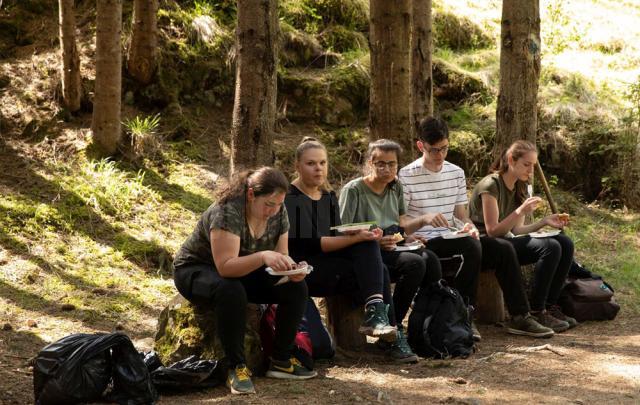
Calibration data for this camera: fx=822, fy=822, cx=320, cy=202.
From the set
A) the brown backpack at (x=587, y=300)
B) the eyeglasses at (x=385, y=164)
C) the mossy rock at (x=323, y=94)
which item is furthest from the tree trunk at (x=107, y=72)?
the brown backpack at (x=587, y=300)

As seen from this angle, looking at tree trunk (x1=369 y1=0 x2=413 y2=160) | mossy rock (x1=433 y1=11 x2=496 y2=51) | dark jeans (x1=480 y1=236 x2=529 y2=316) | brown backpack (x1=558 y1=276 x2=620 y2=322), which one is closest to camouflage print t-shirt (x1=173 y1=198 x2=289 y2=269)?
dark jeans (x1=480 y1=236 x2=529 y2=316)

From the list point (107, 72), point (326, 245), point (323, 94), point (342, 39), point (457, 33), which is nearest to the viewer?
point (326, 245)

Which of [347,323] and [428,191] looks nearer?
[347,323]

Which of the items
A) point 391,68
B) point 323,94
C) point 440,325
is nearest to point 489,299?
point 440,325

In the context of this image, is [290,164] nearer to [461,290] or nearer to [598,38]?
[461,290]

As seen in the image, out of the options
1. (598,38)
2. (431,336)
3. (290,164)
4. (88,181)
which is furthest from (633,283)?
(598,38)

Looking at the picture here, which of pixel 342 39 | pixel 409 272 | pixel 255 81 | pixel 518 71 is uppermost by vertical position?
pixel 342 39

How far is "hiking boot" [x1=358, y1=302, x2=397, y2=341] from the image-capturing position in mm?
5285

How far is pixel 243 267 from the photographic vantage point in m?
4.73

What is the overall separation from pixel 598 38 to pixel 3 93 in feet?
30.8

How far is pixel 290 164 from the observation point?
10.0 meters

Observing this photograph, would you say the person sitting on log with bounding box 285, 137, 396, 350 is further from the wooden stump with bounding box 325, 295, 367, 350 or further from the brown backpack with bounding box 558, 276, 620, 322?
the brown backpack with bounding box 558, 276, 620, 322

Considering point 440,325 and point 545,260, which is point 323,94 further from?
point 440,325

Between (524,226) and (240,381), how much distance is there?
3.12 metres
